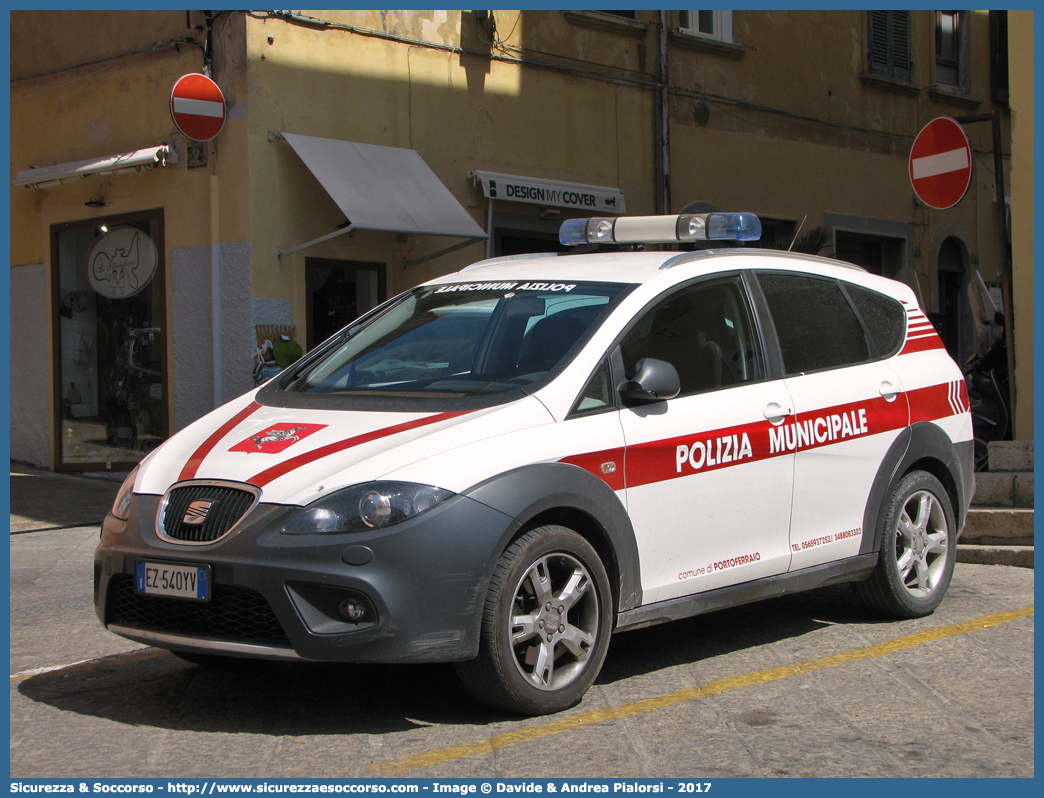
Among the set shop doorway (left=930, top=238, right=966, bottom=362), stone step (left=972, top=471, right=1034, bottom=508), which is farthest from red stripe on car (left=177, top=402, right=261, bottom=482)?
shop doorway (left=930, top=238, right=966, bottom=362)

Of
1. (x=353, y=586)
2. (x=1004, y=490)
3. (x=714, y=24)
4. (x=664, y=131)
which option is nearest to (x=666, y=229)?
(x=353, y=586)

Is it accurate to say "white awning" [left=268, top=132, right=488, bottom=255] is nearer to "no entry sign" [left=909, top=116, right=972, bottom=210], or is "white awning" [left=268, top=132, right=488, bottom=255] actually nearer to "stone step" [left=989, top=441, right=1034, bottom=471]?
"no entry sign" [left=909, top=116, right=972, bottom=210]

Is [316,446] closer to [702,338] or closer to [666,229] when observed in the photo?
[702,338]

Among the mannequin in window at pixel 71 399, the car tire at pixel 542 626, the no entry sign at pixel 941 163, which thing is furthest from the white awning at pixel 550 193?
the car tire at pixel 542 626

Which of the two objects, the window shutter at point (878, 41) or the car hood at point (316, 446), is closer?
the car hood at point (316, 446)

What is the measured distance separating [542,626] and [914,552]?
8.32 feet

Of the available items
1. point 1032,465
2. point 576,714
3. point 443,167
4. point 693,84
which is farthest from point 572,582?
point 693,84

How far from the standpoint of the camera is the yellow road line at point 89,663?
523 cm

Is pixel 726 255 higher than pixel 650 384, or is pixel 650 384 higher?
pixel 726 255

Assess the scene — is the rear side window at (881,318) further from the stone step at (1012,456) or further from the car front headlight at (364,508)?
the car front headlight at (364,508)

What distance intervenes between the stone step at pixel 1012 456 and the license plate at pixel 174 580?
628 cm

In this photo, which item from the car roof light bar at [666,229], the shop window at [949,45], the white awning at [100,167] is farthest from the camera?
the shop window at [949,45]

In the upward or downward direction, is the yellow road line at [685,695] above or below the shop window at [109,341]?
below

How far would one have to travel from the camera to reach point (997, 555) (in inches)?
306
